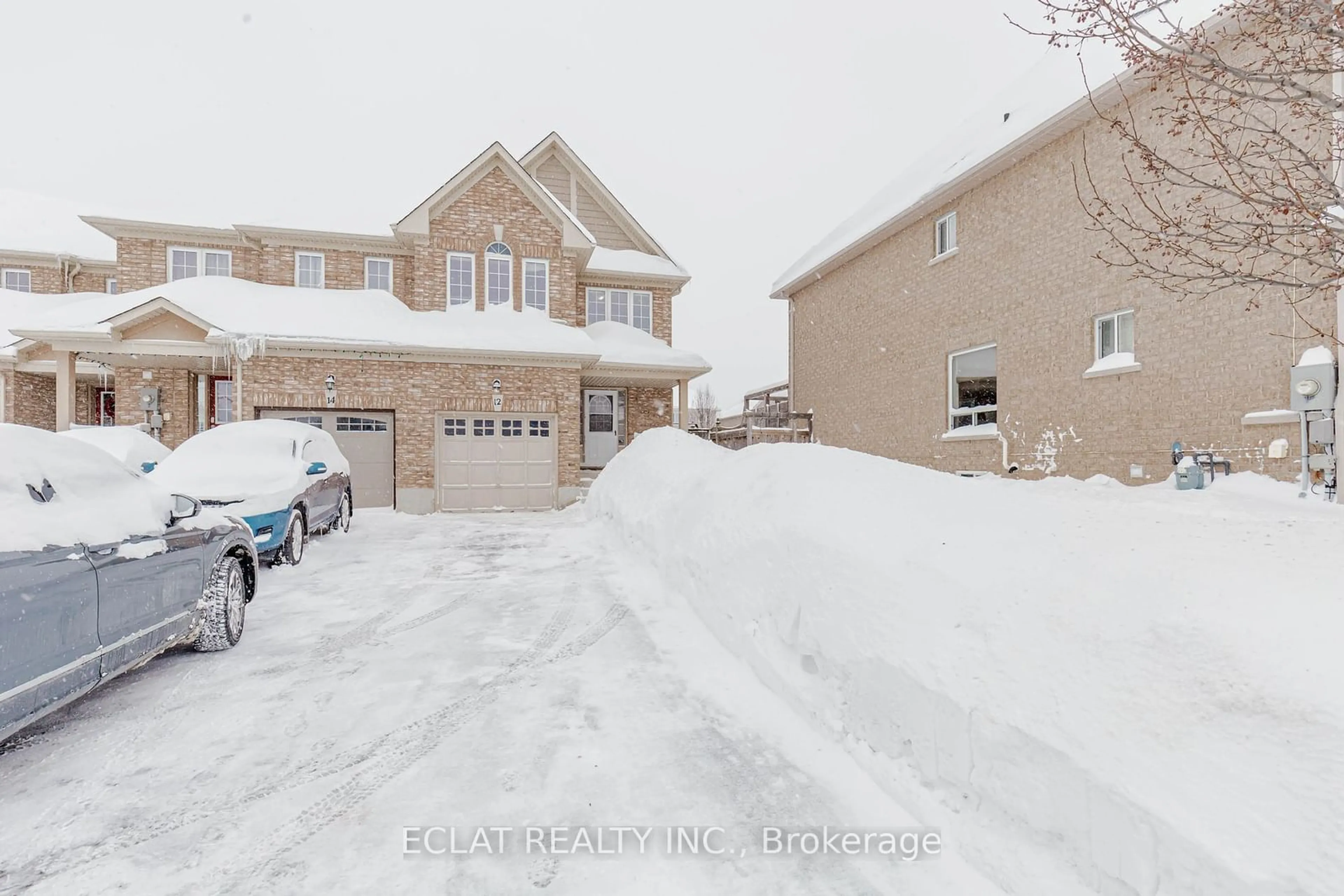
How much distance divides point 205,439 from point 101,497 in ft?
17.8

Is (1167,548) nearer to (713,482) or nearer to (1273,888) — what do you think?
(1273,888)

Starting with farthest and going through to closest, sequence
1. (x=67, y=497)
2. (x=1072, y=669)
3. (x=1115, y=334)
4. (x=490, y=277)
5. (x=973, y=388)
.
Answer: (x=490, y=277), (x=973, y=388), (x=1115, y=334), (x=67, y=497), (x=1072, y=669)

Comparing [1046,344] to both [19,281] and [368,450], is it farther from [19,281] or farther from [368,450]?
[19,281]

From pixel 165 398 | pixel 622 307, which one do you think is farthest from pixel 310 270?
pixel 622 307

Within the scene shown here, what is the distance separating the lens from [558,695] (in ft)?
12.9

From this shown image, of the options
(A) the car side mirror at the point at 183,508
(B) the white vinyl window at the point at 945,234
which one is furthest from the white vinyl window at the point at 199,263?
(B) the white vinyl window at the point at 945,234

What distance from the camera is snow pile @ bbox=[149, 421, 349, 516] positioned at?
23.2 feet

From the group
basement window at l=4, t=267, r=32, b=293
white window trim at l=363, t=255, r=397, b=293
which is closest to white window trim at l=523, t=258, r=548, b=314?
white window trim at l=363, t=255, r=397, b=293

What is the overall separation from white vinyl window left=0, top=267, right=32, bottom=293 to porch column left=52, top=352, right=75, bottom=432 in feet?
23.3

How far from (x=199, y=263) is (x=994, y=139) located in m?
18.0

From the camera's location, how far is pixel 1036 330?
9.95 metres

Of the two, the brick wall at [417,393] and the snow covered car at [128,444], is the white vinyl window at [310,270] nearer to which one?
the brick wall at [417,393]

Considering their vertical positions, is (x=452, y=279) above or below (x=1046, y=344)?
above

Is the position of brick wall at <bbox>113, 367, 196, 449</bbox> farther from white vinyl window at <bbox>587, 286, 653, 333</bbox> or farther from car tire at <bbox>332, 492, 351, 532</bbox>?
white vinyl window at <bbox>587, 286, 653, 333</bbox>
